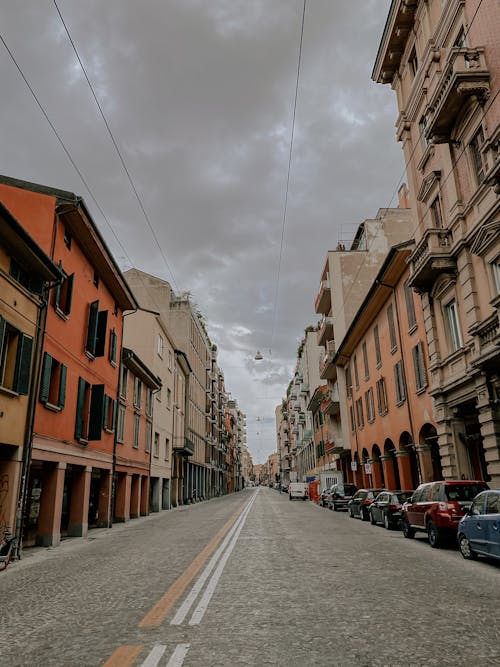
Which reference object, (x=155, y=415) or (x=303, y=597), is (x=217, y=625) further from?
(x=155, y=415)

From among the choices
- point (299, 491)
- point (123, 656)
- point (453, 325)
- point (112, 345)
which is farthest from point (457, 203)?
point (299, 491)

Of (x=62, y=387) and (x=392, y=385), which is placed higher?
(x=392, y=385)

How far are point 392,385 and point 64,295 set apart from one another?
16.8 m

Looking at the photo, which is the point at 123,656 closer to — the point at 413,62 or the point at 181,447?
the point at 413,62

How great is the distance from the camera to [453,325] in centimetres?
1950

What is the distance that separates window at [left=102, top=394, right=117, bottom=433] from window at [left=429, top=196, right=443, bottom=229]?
14897 millimetres

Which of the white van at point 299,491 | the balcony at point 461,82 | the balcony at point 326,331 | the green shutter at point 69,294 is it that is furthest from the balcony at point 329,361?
the green shutter at point 69,294

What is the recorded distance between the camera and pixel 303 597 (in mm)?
7070

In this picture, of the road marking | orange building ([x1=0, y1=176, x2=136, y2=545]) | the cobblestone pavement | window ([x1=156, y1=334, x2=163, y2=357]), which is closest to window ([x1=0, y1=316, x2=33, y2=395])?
orange building ([x1=0, y1=176, x2=136, y2=545])

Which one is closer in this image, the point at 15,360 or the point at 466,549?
the point at 466,549

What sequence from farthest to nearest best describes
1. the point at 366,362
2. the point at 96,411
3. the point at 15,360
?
the point at 366,362 < the point at 96,411 < the point at 15,360

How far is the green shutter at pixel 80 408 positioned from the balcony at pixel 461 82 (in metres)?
15.2

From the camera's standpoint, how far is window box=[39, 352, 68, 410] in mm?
16047

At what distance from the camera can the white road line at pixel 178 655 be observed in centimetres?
452
